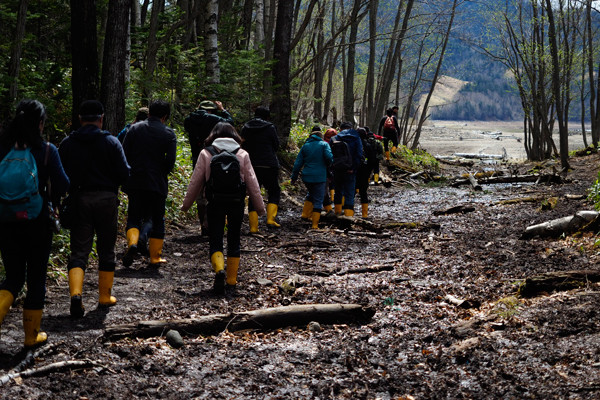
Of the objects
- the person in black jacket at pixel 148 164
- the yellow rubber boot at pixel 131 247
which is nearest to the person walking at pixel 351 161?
the person in black jacket at pixel 148 164

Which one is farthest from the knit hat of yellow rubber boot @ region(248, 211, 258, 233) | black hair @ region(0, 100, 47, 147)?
black hair @ region(0, 100, 47, 147)

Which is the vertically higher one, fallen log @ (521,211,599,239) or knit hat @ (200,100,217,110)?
knit hat @ (200,100,217,110)

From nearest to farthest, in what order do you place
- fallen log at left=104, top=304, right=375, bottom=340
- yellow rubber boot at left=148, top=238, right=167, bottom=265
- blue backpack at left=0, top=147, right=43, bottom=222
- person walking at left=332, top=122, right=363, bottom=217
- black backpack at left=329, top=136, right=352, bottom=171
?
blue backpack at left=0, top=147, right=43, bottom=222 < fallen log at left=104, top=304, right=375, bottom=340 < yellow rubber boot at left=148, top=238, right=167, bottom=265 < black backpack at left=329, top=136, right=352, bottom=171 < person walking at left=332, top=122, right=363, bottom=217

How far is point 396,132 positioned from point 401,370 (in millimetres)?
18302

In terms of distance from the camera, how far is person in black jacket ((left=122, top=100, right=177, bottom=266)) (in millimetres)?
7535

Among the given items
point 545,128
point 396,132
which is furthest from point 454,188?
point 545,128

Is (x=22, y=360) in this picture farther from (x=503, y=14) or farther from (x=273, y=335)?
(x=503, y=14)

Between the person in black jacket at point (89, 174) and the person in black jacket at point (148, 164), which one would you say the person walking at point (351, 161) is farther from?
the person in black jacket at point (89, 174)

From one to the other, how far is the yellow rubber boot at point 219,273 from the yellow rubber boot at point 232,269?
0.17 metres

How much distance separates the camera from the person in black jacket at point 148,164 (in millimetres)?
7535

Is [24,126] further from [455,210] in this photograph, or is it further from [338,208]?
[455,210]

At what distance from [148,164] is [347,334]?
3541 mm

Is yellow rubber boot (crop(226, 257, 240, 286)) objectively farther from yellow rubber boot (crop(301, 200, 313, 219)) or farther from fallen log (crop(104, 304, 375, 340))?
yellow rubber boot (crop(301, 200, 313, 219))

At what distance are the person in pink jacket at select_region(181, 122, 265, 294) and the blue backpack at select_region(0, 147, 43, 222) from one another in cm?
255
